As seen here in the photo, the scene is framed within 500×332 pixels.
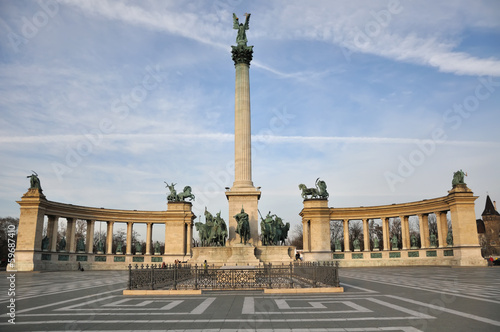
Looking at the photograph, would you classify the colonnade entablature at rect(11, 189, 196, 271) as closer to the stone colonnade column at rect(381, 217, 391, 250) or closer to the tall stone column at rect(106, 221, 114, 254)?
the tall stone column at rect(106, 221, 114, 254)

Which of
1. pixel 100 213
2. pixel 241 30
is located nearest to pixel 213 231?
pixel 241 30

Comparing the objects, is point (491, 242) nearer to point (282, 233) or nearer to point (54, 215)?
point (282, 233)

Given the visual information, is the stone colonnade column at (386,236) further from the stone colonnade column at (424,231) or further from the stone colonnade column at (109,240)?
the stone colonnade column at (109,240)

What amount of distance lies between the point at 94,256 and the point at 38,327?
55.6 metres

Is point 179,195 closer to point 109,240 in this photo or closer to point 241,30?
point 109,240

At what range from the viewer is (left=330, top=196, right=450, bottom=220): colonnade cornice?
5725 centimetres

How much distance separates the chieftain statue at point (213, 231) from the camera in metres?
34.4

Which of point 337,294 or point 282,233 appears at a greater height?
point 282,233

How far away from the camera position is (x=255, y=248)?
3269 centimetres

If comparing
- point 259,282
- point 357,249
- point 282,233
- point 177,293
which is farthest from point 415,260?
point 177,293

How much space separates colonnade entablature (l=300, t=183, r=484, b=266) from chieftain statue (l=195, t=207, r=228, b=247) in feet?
104

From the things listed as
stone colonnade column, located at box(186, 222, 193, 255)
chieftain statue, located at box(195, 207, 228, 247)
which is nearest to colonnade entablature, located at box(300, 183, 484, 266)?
stone colonnade column, located at box(186, 222, 193, 255)

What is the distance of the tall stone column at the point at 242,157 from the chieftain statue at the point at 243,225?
155cm

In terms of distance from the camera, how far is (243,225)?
31.7m
